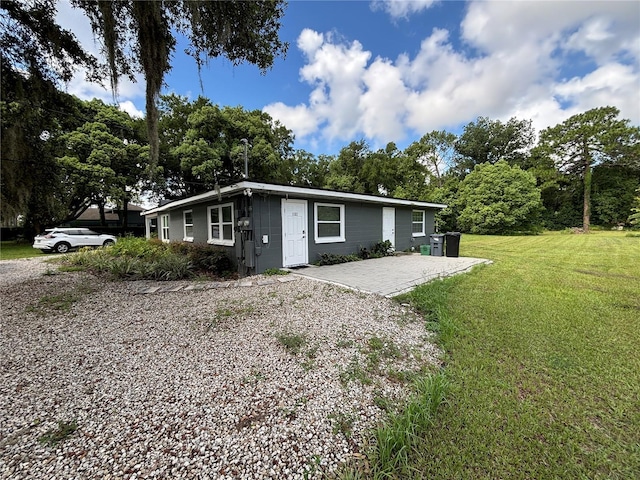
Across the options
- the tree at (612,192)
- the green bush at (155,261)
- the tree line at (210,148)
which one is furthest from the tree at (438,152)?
the green bush at (155,261)

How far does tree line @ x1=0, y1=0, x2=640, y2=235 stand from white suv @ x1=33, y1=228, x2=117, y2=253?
1.05 meters

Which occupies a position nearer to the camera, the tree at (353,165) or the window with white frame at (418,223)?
the window with white frame at (418,223)

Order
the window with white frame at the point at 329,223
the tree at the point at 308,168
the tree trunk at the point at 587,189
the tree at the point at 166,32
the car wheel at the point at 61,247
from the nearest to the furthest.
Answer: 1. the tree at the point at 166,32
2. the window with white frame at the point at 329,223
3. the car wheel at the point at 61,247
4. the tree trunk at the point at 587,189
5. the tree at the point at 308,168

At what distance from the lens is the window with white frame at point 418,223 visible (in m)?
12.1

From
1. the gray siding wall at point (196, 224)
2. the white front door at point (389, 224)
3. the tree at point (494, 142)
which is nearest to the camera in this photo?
the gray siding wall at point (196, 224)

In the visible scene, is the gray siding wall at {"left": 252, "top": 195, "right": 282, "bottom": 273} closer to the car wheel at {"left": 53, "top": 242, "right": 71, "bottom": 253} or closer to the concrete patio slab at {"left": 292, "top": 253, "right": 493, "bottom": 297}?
the concrete patio slab at {"left": 292, "top": 253, "right": 493, "bottom": 297}

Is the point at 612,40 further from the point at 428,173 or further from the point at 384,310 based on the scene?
the point at 428,173

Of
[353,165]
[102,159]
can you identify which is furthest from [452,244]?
[102,159]

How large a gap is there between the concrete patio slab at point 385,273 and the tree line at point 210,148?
4.00m

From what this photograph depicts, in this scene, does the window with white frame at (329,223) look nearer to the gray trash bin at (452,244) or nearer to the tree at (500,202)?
the gray trash bin at (452,244)

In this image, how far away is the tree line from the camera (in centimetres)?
354

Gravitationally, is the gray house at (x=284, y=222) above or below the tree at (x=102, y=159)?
below

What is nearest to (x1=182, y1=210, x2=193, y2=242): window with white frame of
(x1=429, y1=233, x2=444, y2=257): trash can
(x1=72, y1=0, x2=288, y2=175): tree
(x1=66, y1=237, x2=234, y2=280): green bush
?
(x1=66, y1=237, x2=234, y2=280): green bush

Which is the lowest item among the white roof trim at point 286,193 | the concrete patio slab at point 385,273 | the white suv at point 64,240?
the concrete patio slab at point 385,273
